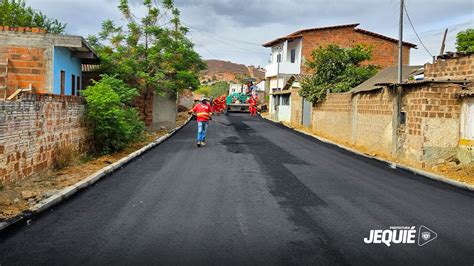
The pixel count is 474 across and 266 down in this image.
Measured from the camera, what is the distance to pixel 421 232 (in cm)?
556

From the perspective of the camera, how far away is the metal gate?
2767 cm

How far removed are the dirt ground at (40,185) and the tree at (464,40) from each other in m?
27.5

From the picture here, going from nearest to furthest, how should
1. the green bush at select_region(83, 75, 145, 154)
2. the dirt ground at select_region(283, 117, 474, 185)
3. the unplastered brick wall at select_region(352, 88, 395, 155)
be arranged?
1. the dirt ground at select_region(283, 117, 474, 185)
2. the green bush at select_region(83, 75, 145, 154)
3. the unplastered brick wall at select_region(352, 88, 395, 155)

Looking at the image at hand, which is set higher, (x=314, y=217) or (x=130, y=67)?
(x=130, y=67)

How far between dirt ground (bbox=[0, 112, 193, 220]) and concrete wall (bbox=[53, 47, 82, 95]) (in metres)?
3.51

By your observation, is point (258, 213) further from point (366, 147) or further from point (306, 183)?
point (366, 147)

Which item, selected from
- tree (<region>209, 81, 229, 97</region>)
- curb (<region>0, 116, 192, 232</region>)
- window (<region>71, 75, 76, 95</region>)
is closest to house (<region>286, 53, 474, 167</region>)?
curb (<region>0, 116, 192, 232</region>)

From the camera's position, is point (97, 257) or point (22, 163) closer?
point (97, 257)

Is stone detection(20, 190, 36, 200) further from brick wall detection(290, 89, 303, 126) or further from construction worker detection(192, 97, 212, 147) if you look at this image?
brick wall detection(290, 89, 303, 126)

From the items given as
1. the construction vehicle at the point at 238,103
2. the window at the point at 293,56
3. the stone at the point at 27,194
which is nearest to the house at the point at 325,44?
the window at the point at 293,56

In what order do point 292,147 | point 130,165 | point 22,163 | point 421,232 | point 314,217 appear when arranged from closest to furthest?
point 421,232 < point 314,217 < point 22,163 < point 130,165 < point 292,147

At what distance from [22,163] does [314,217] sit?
5.47 m

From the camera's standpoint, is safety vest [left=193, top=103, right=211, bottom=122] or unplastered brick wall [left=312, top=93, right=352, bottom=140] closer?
safety vest [left=193, top=103, right=211, bottom=122]

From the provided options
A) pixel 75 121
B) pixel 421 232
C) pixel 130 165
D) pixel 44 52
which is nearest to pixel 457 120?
pixel 421 232
